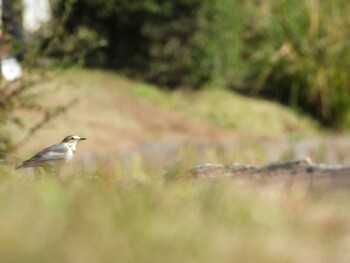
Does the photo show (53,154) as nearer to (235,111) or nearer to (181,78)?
(181,78)

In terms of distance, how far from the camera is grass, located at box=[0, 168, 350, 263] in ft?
12.0

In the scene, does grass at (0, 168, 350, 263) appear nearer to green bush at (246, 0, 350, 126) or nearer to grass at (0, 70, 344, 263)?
grass at (0, 70, 344, 263)

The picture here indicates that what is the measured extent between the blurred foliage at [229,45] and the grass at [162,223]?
1670 centimetres

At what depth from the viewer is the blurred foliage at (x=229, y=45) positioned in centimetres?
2208

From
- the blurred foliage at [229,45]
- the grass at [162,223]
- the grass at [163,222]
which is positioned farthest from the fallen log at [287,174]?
the blurred foliage at [229,45]

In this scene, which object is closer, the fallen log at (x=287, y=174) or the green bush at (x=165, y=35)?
the fallen log at (x=287, y=174)

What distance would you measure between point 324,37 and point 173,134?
474cm

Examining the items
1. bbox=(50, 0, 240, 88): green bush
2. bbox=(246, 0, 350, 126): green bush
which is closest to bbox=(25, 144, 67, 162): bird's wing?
bbox=(50, 0, 240, 88): green bush

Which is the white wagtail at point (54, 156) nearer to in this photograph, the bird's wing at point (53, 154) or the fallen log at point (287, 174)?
the bird's wing at point (53, 154)

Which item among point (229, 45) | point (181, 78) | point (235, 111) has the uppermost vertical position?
point (229, 45)

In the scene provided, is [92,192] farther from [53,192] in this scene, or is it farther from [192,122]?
[192,122]

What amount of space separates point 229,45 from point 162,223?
62.1 ft

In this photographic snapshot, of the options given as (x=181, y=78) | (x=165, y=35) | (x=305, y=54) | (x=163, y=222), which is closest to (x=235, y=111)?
(x=181, y=78)

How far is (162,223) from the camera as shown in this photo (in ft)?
13.2
